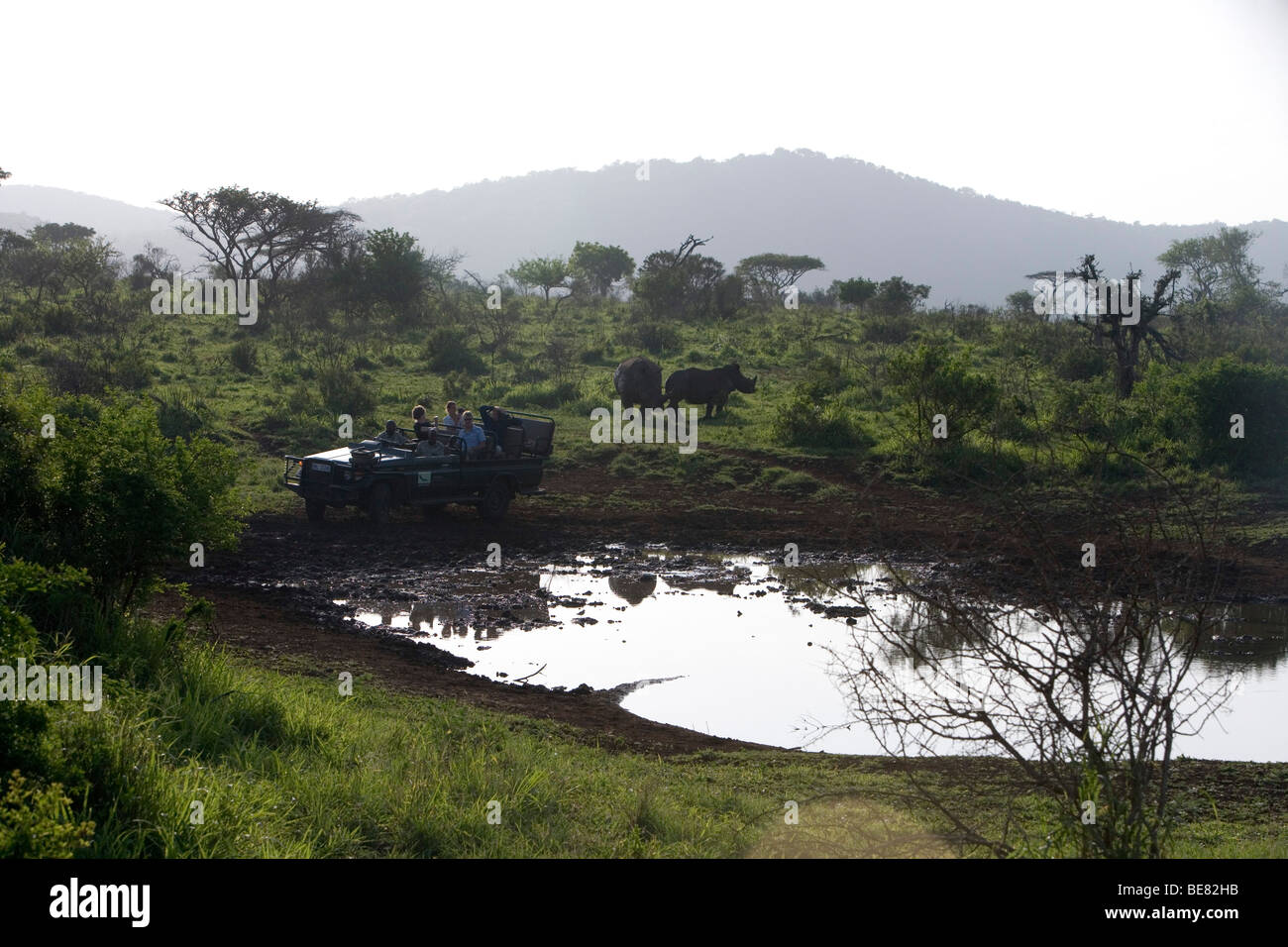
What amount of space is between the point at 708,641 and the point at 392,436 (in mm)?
6109

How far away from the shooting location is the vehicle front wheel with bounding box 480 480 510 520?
15.4 meters

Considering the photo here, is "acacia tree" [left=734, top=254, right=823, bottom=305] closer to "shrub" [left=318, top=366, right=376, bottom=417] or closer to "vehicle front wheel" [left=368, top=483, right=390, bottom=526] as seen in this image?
"shrub" [left=318, top=366, right=376, bottom=417]

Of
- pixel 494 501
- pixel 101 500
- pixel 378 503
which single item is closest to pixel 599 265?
pixel 494 501

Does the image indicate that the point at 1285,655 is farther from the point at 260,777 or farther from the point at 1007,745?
the point at 260,777

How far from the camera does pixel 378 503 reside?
46.8ft

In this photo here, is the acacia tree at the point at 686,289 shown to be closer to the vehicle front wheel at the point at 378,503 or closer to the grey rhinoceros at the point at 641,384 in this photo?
the grey rhinoceros at the point at 641,384

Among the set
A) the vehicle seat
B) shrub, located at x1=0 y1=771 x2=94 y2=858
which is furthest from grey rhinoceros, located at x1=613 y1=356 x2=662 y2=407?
shrub, located at x1=0 y1=771 x2=94 y2=858

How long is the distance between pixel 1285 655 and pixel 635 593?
22.1 ft

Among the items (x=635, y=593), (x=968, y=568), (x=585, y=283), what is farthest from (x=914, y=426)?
(x=585, y=283)

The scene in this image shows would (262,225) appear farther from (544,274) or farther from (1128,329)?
(1128,329)

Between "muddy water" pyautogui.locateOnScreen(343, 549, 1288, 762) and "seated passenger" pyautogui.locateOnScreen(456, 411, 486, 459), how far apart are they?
2.31 metres

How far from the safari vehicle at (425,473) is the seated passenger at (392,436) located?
0.02 m

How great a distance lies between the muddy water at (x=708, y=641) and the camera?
8.99 m

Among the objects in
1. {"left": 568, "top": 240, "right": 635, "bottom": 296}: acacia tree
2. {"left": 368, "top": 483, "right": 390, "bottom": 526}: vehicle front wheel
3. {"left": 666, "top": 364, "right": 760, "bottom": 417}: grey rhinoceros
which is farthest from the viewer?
{"left": 568, "top": 240, "right": 635, "bottom": 296}: acacia tree
